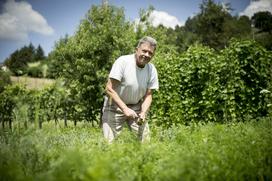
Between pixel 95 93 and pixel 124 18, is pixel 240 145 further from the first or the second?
pixel 124 18

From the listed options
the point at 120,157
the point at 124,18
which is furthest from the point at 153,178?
the point at 124,18

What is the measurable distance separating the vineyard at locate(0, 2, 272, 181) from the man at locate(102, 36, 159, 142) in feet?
1.11

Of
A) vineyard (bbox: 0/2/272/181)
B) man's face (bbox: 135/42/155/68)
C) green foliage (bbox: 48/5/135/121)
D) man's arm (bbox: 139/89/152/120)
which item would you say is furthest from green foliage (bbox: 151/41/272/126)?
man's face (bbox: 135/42/155/68)

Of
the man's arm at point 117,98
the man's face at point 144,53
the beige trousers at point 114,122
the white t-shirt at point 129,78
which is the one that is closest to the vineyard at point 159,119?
the beige trousers at point 114,122

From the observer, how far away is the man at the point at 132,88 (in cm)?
512

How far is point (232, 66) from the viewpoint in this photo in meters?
10.3

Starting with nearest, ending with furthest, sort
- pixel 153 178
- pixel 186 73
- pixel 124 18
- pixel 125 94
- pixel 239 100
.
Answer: pixel 153 178
pixel 125 94
pixel 239 100
pixel 186 73
pixel 124 18

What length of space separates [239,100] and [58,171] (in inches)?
336

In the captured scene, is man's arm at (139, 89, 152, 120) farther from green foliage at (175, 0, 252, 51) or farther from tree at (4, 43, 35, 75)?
green foliage at (175, 0, 252, 51)

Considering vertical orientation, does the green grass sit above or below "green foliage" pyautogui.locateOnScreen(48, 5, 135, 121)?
below

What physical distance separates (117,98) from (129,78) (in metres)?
0.44

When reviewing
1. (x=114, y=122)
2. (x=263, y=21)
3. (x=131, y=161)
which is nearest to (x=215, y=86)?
(x=114, y=122)

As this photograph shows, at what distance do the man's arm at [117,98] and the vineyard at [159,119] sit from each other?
1.64 feet

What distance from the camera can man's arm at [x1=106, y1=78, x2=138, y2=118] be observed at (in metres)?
4.77
